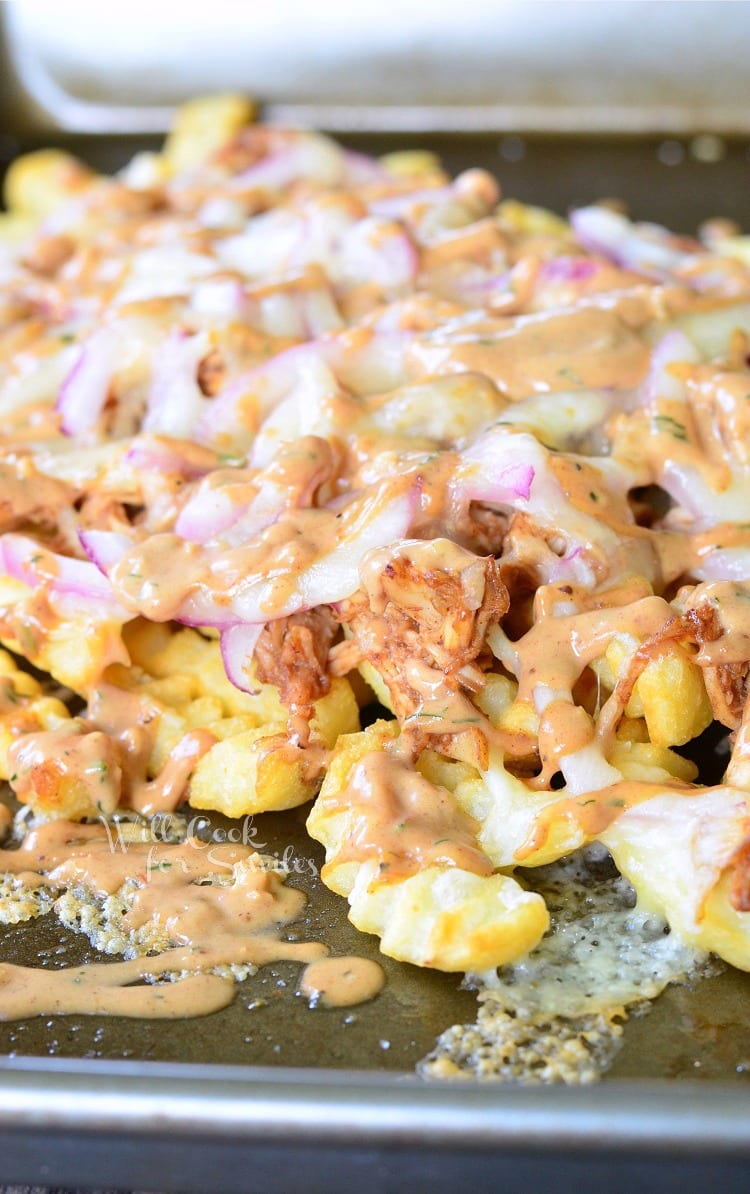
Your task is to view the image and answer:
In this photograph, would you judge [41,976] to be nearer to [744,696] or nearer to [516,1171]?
[516,1171]

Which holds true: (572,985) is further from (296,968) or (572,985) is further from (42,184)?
(42,184)

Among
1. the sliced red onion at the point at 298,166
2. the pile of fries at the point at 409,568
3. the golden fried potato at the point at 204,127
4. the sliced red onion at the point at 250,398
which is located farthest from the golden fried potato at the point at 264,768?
the golden fried potato at the point at 204,127

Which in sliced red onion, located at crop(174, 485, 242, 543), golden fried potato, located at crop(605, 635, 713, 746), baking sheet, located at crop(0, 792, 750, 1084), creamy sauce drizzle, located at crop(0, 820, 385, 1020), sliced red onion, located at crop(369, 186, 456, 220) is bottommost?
creamy sauce drizzle, located at crop(0, 820, 385, 1020)

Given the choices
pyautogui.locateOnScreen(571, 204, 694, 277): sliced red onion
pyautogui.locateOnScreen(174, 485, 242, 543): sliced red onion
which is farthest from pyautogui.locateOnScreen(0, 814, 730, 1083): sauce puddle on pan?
pyautogui.locateOnScreen(571, 204, 694, 277): sliced red onion

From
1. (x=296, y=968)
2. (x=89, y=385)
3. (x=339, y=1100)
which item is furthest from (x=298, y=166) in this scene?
(x=339, y=1100)

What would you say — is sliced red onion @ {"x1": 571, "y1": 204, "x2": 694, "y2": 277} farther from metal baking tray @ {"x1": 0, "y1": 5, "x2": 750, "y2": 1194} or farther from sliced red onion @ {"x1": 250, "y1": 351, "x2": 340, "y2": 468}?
metal baking tray @ {"x1": 0, "y1": 5, "x2": 750, "y2": 1194}

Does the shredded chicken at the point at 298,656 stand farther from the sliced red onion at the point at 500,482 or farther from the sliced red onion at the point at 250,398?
the sliced red onion at the point at 250,398

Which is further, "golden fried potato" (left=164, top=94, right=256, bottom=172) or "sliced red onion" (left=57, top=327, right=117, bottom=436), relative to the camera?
"golden fried potato" (left=164, top=94, right=256, bottom=172)
